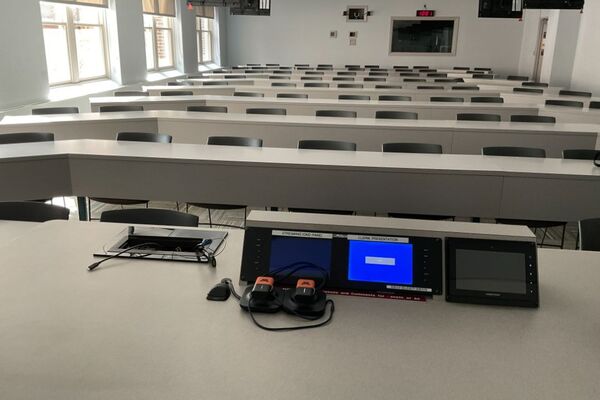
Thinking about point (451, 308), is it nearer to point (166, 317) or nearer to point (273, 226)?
point (273, 226)

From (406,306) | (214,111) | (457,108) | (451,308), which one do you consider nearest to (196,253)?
(406,306)

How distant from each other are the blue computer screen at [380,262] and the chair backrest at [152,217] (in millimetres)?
963

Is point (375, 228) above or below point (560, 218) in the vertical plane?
above

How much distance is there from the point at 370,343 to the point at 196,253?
0.81 meters

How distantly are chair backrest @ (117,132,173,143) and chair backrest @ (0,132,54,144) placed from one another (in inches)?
22.5

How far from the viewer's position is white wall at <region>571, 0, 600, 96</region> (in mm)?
9555

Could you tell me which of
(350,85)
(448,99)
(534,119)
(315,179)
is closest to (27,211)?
(315,179)

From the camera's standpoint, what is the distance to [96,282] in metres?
1.65

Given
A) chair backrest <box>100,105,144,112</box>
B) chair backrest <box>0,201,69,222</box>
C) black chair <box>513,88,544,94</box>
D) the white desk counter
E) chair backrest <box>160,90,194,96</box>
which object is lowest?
chair backrest <box>0,201,69,222</box>

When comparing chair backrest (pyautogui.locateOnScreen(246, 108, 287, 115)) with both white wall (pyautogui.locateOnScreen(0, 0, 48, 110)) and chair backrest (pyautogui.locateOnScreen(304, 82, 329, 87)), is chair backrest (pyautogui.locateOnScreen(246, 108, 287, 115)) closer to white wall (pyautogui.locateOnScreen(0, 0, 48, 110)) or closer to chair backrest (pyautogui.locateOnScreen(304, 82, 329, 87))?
chair backrest (pyautogui.locateOnScreen(304, 82, 329, 87))

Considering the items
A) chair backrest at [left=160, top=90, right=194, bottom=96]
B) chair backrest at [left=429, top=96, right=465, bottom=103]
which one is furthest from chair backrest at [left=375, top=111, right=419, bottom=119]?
chair backrest at [left=160, top=90, right=194, bottom=96]

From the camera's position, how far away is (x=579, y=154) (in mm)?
3662

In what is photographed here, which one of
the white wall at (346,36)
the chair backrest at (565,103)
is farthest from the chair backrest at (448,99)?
the white wall at (346,36)

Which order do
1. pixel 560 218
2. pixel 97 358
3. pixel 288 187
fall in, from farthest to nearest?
pixel 288 187, pixel 560 218, pixel 97 358
